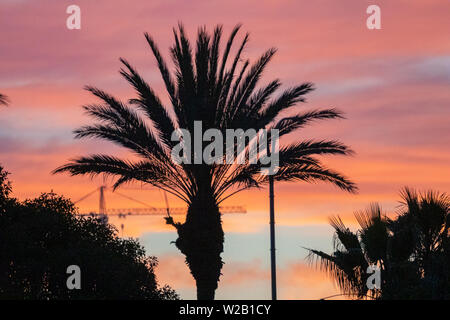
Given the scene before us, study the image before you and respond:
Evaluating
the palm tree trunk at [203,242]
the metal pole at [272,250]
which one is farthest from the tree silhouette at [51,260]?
the metal pole at [272,250]

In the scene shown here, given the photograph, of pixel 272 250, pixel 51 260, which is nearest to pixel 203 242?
pixel 272 250

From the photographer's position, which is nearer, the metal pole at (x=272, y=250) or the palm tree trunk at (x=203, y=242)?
the metal pole at (x=272, y=250)

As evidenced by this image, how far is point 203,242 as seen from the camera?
98.8 feet

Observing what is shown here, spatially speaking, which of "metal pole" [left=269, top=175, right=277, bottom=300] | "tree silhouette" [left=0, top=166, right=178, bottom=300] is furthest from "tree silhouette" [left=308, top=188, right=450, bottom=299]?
"tree silhouette" [left=0, top=166, right=178, bottom=300]

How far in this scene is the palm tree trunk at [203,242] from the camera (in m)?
30.0

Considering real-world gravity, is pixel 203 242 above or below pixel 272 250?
above

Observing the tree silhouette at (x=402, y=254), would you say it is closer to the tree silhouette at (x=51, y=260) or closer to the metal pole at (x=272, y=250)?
the metal pole at (x=272, y=250)

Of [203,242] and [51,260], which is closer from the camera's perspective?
[203,242]

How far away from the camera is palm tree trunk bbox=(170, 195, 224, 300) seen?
30.0m

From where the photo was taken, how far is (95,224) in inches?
1559

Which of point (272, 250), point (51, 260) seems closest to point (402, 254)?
point (272, 250)

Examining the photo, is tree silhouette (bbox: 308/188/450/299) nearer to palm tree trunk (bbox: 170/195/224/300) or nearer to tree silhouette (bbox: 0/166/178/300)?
palm tree trunk (bbox: 170/195/224/300)

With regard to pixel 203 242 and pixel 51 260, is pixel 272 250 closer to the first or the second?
pixel 203 242
